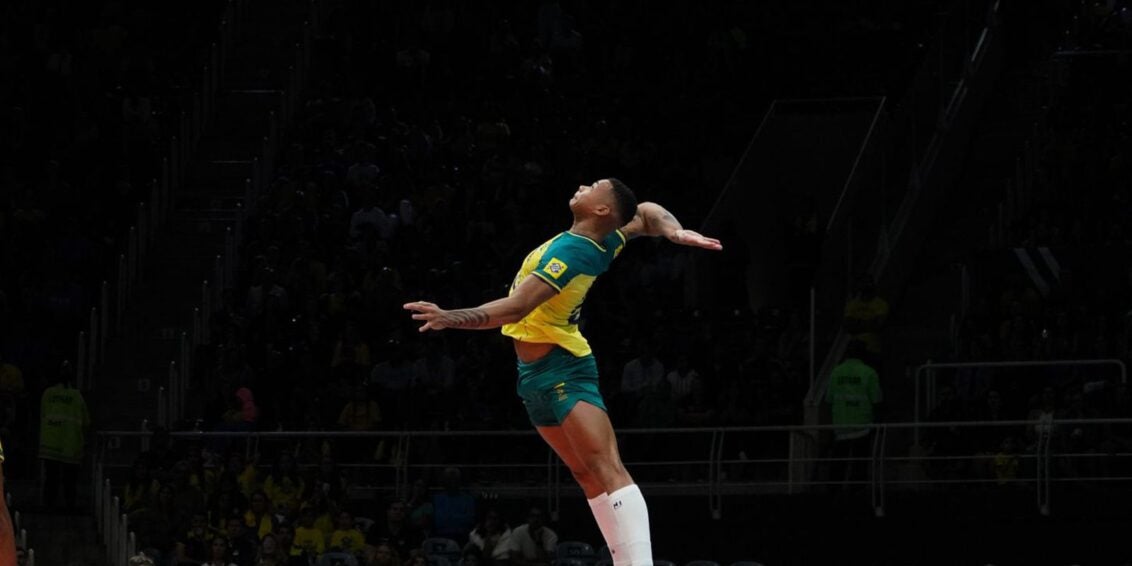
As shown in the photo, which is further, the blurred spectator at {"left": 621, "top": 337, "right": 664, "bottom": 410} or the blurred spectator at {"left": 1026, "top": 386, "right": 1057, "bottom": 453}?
the blurred spectator at {"left": 621, "top": 337, "right": 664, "bottom": 410}

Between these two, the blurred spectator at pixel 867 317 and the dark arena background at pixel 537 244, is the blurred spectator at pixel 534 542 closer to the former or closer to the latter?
the dark arena background at pixel 537 244

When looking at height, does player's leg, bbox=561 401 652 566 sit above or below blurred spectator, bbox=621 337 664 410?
below

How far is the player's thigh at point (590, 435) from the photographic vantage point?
36.2 ft

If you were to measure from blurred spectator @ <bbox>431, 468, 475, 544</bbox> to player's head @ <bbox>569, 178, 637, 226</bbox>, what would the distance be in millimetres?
10549

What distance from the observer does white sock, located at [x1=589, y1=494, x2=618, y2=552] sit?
36.1 ft

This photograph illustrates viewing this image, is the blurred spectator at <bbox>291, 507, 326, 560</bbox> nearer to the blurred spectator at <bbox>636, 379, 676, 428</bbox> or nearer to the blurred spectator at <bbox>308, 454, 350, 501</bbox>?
the blurred spectator at <bbox>308, 454, 350, 501</bbox>

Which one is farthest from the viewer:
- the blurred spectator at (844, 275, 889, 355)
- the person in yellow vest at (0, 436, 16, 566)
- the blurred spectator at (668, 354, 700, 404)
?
the blurred spectator at (844, 275, 889, 355)

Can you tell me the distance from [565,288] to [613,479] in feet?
3.38

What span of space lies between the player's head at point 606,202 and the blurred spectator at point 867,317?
514 inches

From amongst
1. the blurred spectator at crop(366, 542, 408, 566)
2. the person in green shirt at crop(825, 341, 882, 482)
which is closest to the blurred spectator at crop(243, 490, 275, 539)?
the blurred spectator at crop(366, 542, 408, 566)

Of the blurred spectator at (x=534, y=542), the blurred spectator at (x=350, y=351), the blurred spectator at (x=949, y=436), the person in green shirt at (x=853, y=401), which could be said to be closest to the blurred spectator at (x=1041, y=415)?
the blurred spectator at (x=949, y=436)

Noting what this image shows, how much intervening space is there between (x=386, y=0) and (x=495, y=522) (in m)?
12.8

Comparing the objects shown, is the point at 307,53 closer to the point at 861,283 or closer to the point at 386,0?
the point at 386,0

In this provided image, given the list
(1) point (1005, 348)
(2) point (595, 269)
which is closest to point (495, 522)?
(1) point (1005, 348)
